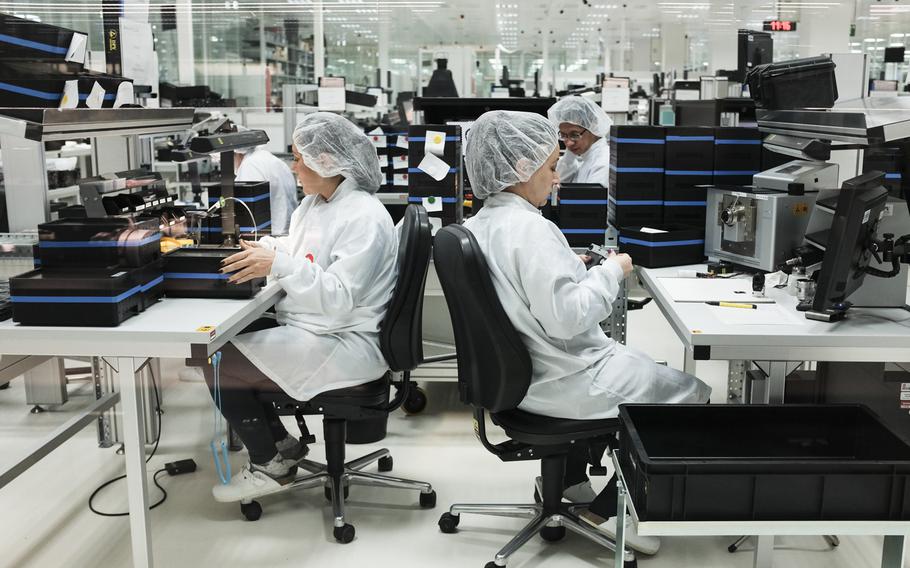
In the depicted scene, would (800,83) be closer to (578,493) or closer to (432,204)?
(432,204)

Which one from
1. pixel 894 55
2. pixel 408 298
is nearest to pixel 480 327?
pixel 408 298

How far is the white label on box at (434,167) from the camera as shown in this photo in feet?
10.1

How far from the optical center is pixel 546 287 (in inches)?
78.9

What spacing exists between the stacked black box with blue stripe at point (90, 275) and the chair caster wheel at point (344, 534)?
2.91 feet

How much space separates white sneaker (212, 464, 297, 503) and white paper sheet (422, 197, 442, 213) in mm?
1170

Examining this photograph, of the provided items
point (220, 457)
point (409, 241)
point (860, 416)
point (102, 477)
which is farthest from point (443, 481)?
point (860, 416)

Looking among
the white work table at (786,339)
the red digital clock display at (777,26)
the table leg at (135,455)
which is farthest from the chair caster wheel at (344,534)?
the red digital clock display at (777,26)

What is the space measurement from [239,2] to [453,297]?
7.19 meters

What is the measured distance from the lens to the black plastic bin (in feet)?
8.80

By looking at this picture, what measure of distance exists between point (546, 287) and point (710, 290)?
0.68 metres

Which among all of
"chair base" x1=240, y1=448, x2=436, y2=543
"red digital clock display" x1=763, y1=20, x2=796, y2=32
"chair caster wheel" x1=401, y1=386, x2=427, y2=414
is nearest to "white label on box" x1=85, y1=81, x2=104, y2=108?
"chair base" x1=240, y1=448, x2=436, y2=543

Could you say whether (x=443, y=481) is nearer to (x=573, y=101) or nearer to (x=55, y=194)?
(x=573, y=101)

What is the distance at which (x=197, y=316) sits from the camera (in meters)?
2.08

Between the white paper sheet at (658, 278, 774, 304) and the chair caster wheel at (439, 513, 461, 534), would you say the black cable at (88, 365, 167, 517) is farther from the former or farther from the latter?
the white paper sheet at (658, 278, 774, 304)
